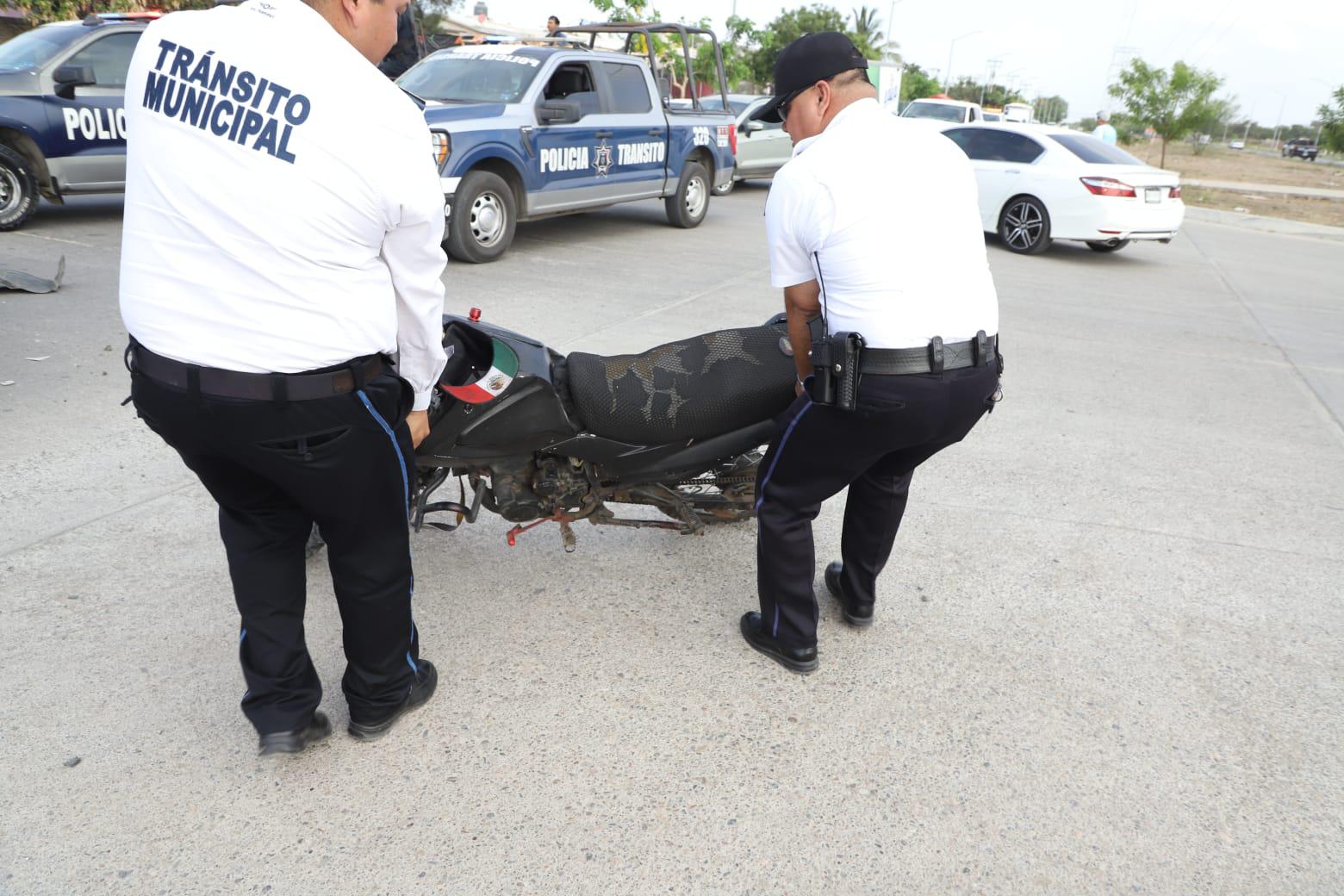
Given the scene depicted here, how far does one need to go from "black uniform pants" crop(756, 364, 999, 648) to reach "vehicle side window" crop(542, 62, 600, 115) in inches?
299

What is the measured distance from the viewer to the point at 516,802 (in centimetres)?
247

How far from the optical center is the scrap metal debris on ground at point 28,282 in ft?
21.8

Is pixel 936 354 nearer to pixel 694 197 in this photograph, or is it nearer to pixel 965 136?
pixel 694 197

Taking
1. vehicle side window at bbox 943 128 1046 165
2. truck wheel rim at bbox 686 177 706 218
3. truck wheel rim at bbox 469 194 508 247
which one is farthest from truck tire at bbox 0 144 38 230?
vehicle side window at bbox 943 128 1046 165

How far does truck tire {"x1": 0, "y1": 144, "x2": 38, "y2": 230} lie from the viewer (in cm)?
830

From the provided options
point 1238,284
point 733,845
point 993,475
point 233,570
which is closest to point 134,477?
point 233,570

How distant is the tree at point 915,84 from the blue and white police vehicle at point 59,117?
183 ft

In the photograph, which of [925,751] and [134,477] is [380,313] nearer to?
[925,751]

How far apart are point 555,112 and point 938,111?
49.4 feet

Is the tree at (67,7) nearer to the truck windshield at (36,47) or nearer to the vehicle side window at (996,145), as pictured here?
the truck windshield at (36,47)

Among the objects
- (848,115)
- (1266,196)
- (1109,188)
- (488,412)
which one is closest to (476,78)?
(1109,188)

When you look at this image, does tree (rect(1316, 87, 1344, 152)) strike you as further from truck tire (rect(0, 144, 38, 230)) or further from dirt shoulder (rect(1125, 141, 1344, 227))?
truck tire (rect(0, 144, 38, 230))

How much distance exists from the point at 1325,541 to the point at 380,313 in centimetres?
421

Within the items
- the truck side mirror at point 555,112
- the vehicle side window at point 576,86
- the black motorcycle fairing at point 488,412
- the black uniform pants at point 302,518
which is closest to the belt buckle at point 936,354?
the black motorcycle fairing at point 488,412
